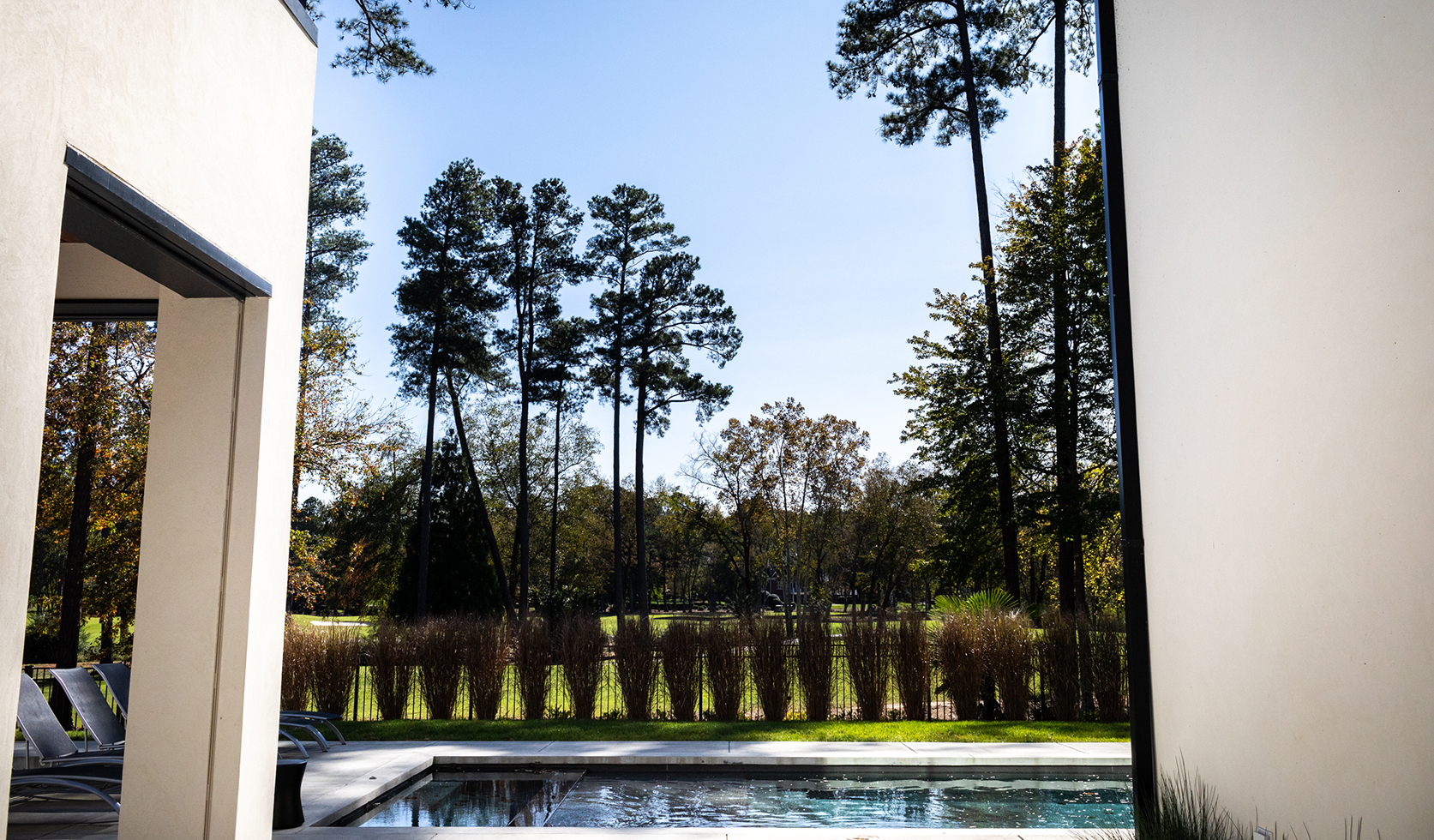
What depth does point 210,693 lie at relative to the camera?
13.5ft

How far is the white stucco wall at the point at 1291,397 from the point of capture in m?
2.57

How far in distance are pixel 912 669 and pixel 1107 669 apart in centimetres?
225

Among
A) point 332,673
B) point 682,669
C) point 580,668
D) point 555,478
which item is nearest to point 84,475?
point 332,673

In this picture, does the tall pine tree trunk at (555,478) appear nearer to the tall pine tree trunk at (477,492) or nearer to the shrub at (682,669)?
the tall pine tree trunk at (477,492)

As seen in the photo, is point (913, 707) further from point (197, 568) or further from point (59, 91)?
point (59, 91)

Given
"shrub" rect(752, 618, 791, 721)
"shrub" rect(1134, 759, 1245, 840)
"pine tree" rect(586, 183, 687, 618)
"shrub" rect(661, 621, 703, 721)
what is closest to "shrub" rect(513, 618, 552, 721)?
"shrub" rect(661, 621, 703, 721)

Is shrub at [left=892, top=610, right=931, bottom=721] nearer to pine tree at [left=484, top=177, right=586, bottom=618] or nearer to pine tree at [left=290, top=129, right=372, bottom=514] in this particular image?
pine tree at [left=290, top=129, right=372, bottom=514]

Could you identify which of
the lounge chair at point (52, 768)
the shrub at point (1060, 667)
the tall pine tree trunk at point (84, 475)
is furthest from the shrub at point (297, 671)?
the shrub at point (1060, 667)

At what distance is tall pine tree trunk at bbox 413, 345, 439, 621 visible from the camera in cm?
2331

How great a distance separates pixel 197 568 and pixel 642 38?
17719 mm

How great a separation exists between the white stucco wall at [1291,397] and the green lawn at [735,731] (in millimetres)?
5916

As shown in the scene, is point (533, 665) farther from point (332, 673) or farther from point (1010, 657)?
point (1010, 657)

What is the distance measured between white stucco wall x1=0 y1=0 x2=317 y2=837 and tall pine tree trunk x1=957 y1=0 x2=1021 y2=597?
41.4 feet

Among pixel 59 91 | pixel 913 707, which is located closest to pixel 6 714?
pixel 59 91
